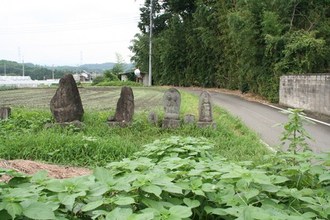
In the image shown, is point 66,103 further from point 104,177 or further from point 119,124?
point 104,177

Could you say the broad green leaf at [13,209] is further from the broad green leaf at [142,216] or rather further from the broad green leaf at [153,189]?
the broad green leaf at [153,189]

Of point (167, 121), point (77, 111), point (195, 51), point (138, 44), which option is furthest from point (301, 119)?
point (138, 44)

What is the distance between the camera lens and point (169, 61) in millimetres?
34969

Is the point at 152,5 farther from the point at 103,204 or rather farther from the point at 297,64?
the point at 103,204

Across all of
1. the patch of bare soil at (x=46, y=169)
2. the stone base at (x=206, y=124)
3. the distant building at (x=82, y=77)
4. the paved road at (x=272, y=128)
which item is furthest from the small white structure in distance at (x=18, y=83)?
the patch of bare soil at (x=46, y=169)

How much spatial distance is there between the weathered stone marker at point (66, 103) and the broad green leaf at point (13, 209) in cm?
795

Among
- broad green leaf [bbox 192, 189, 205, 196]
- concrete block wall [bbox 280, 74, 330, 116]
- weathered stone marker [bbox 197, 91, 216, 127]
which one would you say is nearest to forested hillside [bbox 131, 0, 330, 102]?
concrete block wall [bbox 280, 74, 330, 116]

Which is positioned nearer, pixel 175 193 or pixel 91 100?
pixel 175 193

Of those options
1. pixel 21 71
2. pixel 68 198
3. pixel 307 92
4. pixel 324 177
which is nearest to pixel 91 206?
pixel 68 198

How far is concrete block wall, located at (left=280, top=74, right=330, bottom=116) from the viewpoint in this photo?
12469 millimetres

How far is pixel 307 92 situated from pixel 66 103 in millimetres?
9275

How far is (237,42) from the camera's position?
21.5 metres

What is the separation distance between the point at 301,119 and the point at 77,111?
6.89 m

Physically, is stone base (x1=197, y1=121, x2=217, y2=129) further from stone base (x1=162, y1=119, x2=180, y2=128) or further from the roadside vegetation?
the roadside vegetation
